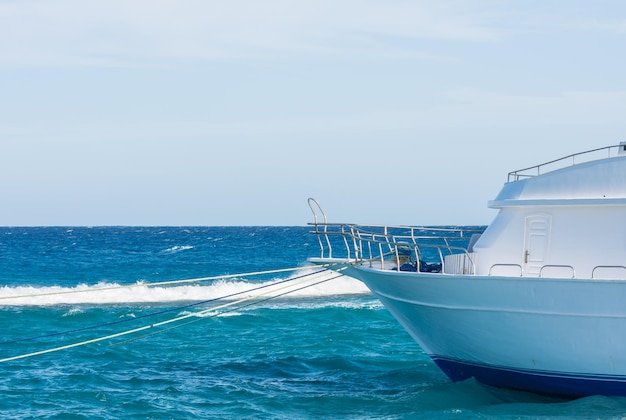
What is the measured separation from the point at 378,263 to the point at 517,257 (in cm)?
294

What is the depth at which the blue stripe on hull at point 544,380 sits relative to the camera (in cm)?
1272

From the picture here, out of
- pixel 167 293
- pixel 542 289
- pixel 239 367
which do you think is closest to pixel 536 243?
pixel 542 289

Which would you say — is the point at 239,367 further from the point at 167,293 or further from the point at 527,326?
the point at 167,293

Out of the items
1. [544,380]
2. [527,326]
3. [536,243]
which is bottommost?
[544,380]

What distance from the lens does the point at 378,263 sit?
51.0 feet

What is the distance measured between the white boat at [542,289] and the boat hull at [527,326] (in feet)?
0.05

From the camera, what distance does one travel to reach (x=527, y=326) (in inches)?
497

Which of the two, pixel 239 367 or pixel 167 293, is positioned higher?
pixel 167 293

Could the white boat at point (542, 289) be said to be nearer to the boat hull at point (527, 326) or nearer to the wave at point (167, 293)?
the boat hull at point (527, 326)

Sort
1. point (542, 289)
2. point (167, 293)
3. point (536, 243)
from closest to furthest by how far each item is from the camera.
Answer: point (542, 289)
point (536, 243)
point (167, 293)

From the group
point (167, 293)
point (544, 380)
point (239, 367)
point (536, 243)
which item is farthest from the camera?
point (167, 293)

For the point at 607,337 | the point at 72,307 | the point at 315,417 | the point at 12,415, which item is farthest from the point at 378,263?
the point at 72,307

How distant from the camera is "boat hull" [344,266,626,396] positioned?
479 inches

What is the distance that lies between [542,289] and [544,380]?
1.68 meters
